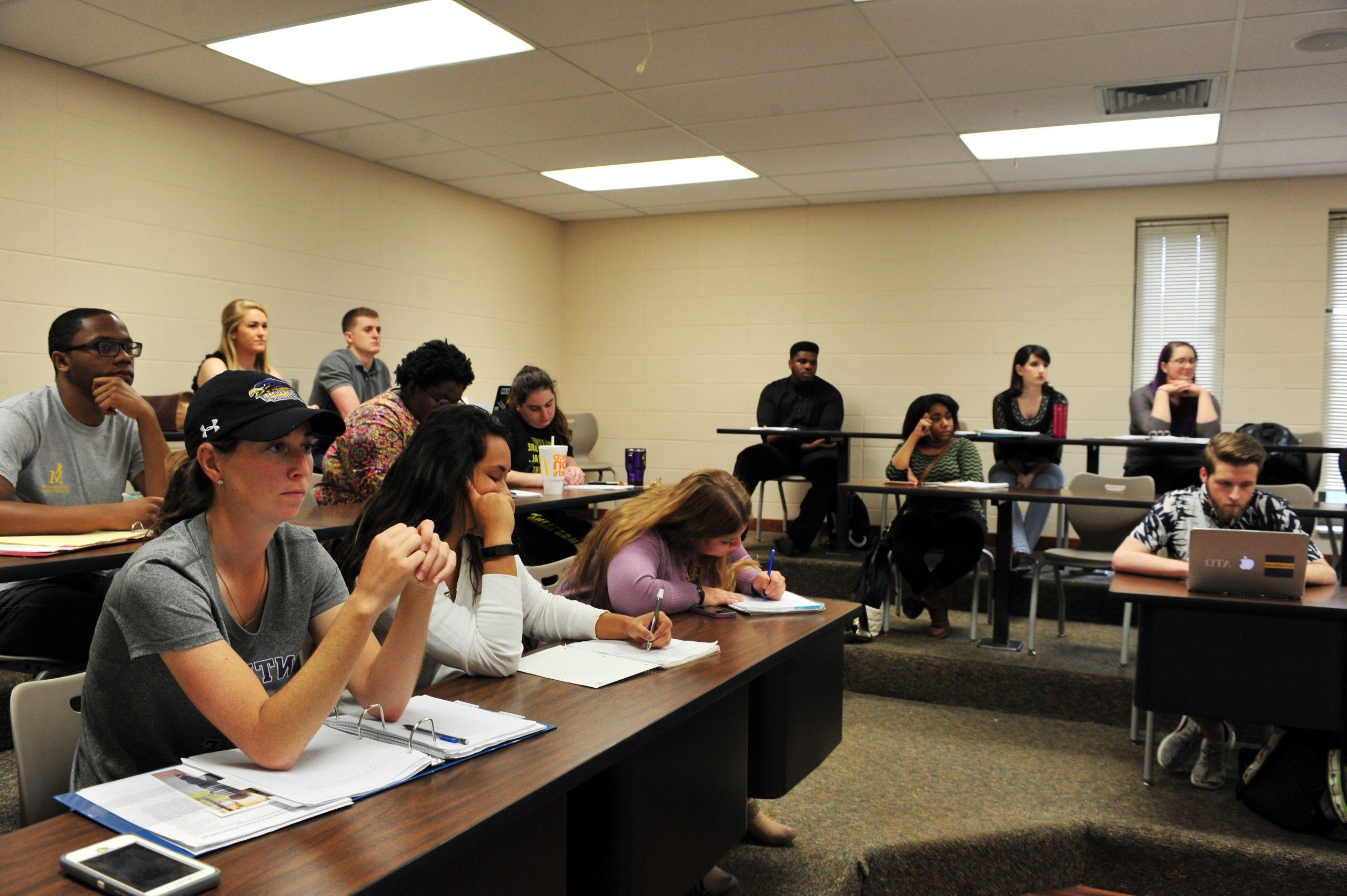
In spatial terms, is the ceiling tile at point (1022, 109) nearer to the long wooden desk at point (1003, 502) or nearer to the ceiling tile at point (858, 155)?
the ceiling tile at point (858, 155)

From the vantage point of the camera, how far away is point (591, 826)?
→ 1511 millimetres

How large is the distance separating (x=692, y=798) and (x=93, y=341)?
80.8 inches

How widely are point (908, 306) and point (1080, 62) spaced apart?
302cm

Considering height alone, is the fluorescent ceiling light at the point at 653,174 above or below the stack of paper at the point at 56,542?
above

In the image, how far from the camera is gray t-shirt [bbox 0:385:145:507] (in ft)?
8.47

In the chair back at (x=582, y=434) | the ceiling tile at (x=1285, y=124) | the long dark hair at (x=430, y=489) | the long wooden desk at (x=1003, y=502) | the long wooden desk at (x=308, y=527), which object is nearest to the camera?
the long dark hair at (x=430, y=489)

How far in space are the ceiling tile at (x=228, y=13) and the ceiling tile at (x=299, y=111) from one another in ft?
2.55

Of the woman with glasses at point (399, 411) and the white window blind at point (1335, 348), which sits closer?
the woman with glasses at point (399, 411)

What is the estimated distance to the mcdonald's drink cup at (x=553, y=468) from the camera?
12.7ft

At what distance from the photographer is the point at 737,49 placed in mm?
4129

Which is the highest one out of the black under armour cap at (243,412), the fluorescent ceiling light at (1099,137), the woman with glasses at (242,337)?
the fluorescent ceiling light at (1099,137)

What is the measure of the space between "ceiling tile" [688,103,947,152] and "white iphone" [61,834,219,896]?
4.73 metres

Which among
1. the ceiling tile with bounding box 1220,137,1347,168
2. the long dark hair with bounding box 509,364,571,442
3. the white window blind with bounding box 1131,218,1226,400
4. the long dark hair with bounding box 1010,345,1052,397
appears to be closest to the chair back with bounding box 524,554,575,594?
the long dark hair with bounding box 509,364,571,442

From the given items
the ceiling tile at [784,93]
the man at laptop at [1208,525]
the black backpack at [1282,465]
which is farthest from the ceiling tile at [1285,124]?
the man at laptop at [1208,525]
